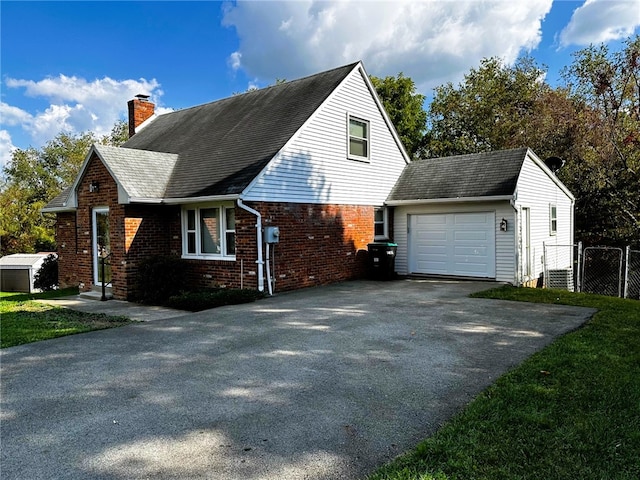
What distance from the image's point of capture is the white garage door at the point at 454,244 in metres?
13.9

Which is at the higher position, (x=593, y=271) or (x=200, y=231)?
(x=200, y=231)

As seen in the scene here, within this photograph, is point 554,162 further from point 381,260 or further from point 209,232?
point 209,232

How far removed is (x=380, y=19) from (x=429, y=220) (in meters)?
6.55

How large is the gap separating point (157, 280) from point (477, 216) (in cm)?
956

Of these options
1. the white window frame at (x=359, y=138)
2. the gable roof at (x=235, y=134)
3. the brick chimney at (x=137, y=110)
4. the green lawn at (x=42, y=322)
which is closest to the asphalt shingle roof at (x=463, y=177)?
the white window frame at (x=359, y=138)

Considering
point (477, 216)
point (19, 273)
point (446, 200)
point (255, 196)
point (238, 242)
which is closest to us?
point (255, 196)

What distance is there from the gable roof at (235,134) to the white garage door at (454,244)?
5.50 meters

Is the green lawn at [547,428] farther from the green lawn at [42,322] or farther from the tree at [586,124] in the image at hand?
the tree at [586,124]

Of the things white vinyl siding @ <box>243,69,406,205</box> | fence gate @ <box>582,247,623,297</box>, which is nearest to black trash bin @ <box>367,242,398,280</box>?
white vinyl siding @ <box>243,69,406,205</box>

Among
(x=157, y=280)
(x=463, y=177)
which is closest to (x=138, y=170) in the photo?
(x=157, y=280)

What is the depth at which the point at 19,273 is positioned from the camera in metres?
17.9

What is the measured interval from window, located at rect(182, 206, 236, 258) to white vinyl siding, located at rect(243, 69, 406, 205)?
1.34 m

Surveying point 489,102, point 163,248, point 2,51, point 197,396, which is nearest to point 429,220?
A: point 163,248

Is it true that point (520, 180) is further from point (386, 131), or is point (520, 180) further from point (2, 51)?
point (2, 51)
